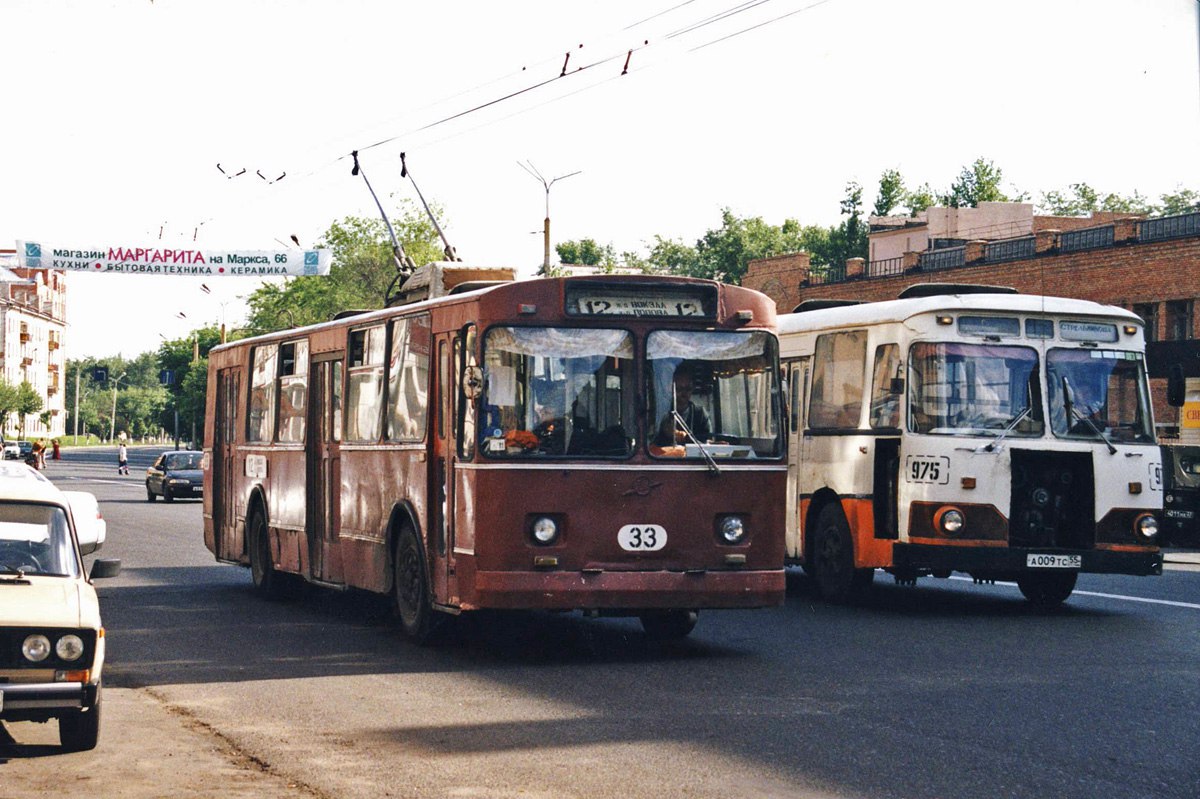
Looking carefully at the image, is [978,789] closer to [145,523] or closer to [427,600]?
[427,600]

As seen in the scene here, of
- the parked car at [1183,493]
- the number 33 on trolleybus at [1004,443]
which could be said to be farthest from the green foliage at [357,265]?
the number 33 on trolleybus at [1004,443]

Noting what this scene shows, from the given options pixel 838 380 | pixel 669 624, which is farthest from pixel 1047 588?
pixel 669 624

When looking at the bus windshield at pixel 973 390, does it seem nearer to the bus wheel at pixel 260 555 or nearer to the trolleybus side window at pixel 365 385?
the trolleybus side window at pixel 365 385

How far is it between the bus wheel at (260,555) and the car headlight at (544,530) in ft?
20.9

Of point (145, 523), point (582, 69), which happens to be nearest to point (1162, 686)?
point (582, 69)

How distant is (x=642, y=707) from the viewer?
34.3ft

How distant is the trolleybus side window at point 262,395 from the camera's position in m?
18.4

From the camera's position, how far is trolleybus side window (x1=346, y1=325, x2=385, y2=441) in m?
15.0

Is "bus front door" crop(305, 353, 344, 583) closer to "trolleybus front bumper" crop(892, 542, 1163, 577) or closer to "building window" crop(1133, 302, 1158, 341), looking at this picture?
"trolleybus front bumper" crop(892, 542, 1163, 577)

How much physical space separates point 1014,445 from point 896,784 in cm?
886

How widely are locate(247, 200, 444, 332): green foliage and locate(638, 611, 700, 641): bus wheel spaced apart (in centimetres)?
8736

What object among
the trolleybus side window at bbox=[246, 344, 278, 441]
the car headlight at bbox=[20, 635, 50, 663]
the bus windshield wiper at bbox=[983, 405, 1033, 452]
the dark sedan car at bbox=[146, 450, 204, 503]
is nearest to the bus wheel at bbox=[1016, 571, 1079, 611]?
the bus windshield wiper at bbox=[983, 405, 1033, 452]

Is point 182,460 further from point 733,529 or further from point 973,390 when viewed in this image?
point 733,529

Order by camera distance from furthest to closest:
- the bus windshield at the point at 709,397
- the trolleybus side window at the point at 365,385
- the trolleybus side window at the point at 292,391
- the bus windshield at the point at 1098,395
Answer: the trolleybus side window at the point at 292,391 → the bus windshield at the point at 1098,395 → the trolleybus side window at the point at 365,385 → the bus windshield at the point at 709,397
